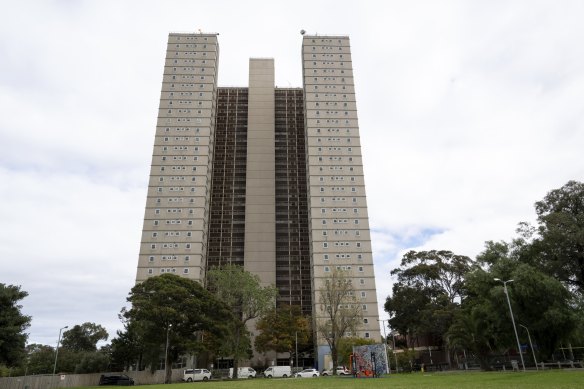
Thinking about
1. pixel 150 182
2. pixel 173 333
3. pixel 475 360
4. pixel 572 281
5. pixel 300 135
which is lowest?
pixel 475 360

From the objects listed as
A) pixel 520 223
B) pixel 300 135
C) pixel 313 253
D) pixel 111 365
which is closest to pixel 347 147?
pixel 300 135

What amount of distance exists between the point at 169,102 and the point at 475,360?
80387 mm

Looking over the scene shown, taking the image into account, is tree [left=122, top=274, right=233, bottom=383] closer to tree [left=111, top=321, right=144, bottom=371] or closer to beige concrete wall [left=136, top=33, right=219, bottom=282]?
tree [left=111, top=321, right=144, bottom=371]

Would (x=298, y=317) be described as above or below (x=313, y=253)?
below

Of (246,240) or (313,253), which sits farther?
(246,240)

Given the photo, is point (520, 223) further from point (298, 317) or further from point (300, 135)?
point (300, 135)

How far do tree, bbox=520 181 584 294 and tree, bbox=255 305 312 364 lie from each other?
40.5 m

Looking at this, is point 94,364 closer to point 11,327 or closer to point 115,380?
point 115,380

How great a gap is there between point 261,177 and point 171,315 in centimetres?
5765

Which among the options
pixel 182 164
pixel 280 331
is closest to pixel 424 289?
pixel 280 331

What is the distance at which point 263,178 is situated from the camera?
10144 centimetres

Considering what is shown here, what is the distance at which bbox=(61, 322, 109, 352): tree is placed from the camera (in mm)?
104625

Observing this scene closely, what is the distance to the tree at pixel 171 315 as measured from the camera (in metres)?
47.6

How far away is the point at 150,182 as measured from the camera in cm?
8925
